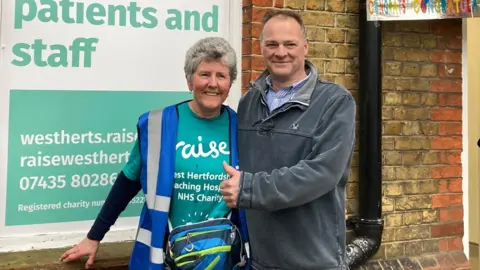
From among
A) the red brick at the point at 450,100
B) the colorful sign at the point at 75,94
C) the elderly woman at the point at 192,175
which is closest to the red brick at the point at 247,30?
the colorful sign at the point at 75,94

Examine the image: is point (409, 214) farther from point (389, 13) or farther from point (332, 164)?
point (332, 164)

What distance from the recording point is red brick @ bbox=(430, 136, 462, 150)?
4.10 metres

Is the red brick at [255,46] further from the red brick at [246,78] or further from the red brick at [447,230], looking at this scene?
the red brick at [447,230]

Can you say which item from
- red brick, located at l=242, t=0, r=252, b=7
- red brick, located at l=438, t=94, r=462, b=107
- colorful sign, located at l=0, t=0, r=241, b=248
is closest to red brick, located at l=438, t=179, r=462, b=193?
red brick, located at l=438, t=94, r=462, b=107

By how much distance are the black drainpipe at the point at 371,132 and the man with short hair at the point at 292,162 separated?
1.43m

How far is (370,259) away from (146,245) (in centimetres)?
202

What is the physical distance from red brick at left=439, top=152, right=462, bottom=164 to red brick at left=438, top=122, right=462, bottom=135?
6.1 inches

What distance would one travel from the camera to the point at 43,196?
124 inches

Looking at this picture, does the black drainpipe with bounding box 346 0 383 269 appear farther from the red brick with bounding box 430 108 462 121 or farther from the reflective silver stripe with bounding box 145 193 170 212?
the reflective silver stripe with bounding box 145 193 170 212

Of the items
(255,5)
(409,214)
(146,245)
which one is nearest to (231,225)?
(146,245)

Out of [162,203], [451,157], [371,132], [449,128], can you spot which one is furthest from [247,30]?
[451,157]

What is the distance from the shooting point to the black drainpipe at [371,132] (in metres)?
3.76

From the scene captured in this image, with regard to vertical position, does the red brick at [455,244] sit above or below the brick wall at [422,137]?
below

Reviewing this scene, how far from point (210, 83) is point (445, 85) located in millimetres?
2449
